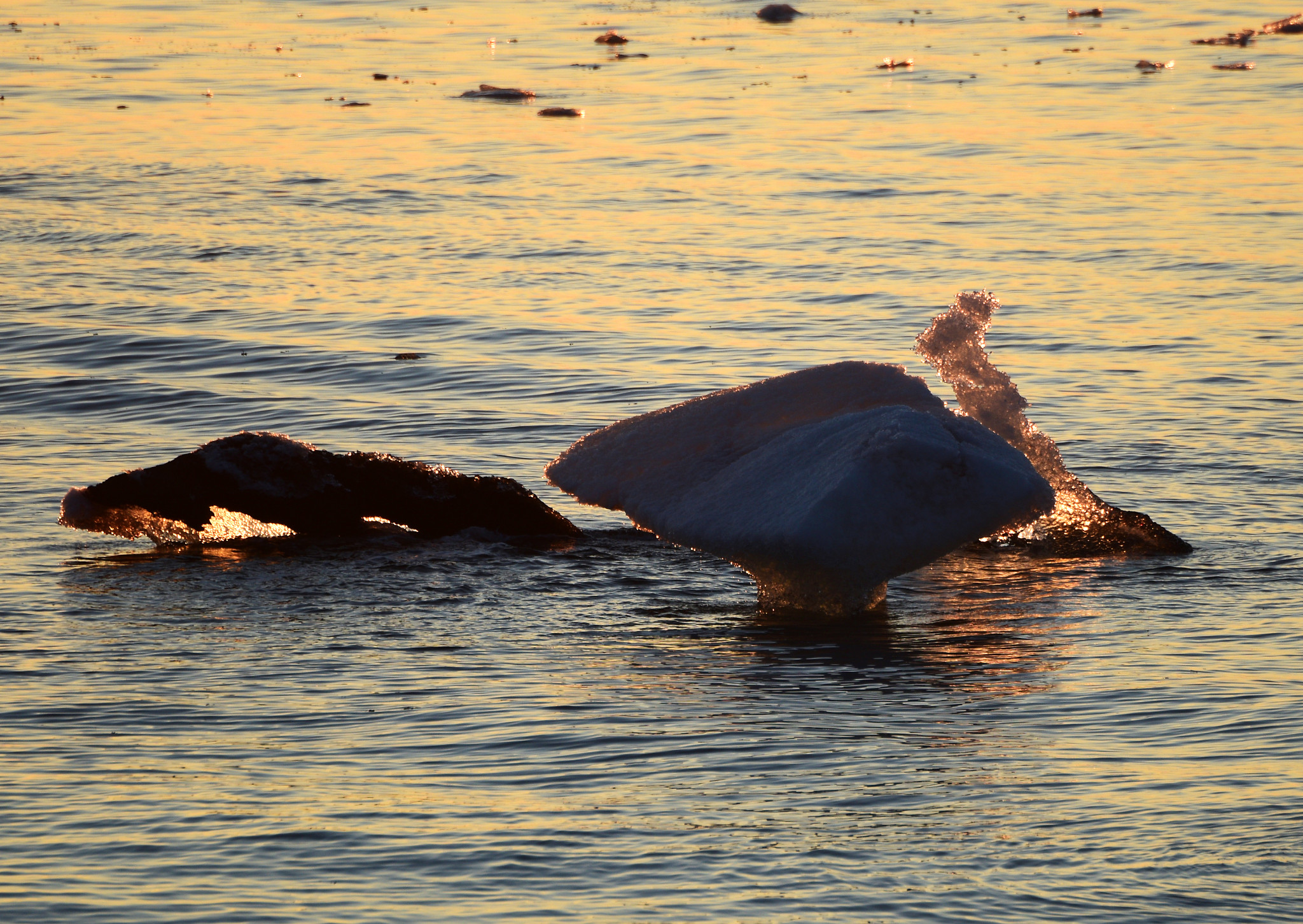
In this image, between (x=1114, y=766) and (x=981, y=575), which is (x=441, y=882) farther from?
(x=981, y=575)

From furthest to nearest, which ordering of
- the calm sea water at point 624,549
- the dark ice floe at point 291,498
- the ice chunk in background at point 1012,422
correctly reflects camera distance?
the dark ice floe at point 291,498
the ice chunk in background at point 1012,422
the calm sea water at point 624,549

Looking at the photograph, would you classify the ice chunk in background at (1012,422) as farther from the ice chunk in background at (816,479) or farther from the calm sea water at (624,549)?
the ice chunk in background at (816,479)

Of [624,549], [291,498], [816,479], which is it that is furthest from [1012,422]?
[291,498]

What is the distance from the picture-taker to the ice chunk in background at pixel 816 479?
9031 mm

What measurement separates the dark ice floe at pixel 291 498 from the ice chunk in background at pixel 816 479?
1.14 m

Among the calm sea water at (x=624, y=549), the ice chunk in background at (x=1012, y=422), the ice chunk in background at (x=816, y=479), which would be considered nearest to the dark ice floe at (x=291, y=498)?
the calm sea water at (x=624, y=549)

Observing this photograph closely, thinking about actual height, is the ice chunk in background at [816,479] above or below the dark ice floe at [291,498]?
above

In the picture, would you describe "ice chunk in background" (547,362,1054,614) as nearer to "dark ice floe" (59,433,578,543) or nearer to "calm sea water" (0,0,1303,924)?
"calm sea water" (0,0,1303,924)

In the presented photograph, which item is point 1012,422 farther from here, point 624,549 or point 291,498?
point 291,498

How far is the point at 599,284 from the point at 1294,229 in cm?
815

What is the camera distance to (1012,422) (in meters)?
11.0

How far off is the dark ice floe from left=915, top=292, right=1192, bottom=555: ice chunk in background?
8.78ft

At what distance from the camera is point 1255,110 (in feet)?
96.4

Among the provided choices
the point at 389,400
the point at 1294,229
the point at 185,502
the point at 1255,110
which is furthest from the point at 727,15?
the point at 185,502
